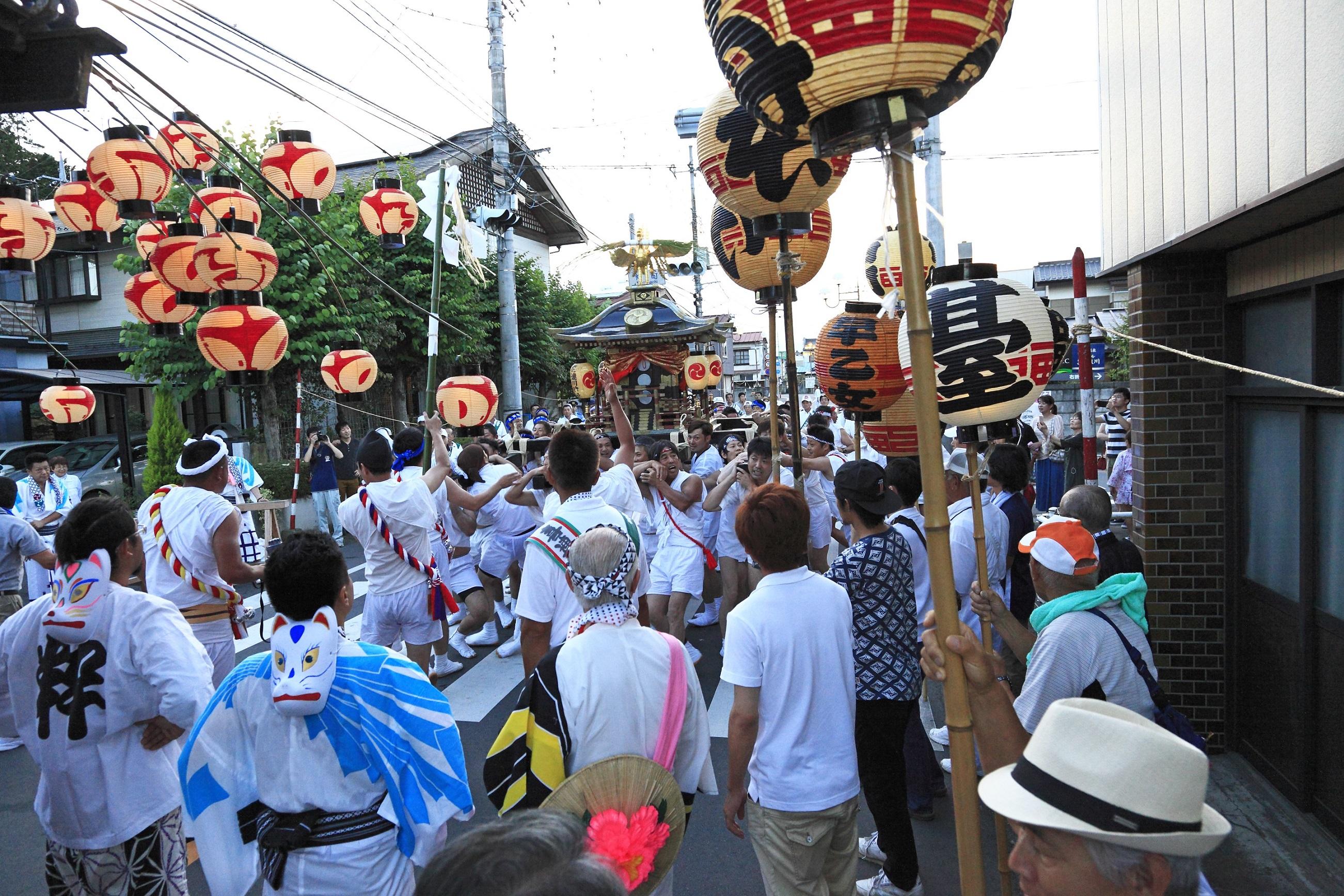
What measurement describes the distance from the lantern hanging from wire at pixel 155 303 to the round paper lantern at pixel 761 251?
5.87 m

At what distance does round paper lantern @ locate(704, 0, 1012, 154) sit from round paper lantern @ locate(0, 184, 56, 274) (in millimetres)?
6740

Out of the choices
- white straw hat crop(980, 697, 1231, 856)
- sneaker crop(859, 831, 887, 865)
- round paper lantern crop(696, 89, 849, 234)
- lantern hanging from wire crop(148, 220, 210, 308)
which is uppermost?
lantern hanging from wire crop(148, 220, 210, 308)

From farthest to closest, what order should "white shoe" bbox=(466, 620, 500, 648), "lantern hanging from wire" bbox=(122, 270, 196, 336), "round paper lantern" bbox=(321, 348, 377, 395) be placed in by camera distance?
"round paper lantern" bbox=(321, 348, 377, 395), "lantern hanging from wire" bbox=(122, 270, 196, 336), "white shoe" bbox=(466, 620, 500, 648)

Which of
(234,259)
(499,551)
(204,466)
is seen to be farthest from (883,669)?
(234,259)

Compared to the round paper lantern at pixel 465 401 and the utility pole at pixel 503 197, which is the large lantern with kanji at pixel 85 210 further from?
the utility pole at pixel 503 197

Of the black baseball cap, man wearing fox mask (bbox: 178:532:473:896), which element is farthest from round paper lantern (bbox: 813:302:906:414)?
man wearing fox mask (bbox: 178:532:473:896)

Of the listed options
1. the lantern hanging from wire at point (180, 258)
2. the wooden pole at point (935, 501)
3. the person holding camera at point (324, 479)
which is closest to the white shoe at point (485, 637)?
the lantern hanging from wire at point (180, 258)

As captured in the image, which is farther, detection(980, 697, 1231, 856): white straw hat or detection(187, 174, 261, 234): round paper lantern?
detection(187, 174, 261, 234): round paper lantern

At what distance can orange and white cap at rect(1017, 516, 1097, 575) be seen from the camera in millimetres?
2969

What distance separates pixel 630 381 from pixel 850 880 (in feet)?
46.3

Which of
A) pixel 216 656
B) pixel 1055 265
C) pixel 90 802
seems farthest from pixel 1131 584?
pixel 1055 265

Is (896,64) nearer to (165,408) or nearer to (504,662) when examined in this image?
(504,662)

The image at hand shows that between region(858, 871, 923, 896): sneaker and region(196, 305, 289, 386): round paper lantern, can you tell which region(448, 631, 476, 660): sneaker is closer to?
Answer: region(196, 305, 289, 386): round paper lantern

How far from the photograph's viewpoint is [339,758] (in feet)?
7.94
